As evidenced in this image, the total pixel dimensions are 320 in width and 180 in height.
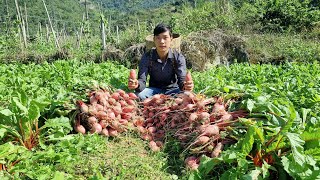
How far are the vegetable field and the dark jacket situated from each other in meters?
0.65

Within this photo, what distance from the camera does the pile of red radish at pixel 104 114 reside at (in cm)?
369

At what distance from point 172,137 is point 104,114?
779 mm

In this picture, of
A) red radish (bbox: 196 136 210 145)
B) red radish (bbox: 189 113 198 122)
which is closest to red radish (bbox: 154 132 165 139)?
red radish (bbox: 189 113 198 122)

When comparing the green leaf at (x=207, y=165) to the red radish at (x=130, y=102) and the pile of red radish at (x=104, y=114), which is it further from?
the red radish at (x=130, y=102)

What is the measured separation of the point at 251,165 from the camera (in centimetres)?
269

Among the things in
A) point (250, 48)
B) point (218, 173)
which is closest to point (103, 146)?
point (218, 173)

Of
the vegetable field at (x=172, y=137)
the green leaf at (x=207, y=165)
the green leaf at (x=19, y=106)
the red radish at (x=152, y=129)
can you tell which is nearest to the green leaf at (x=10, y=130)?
the vegetable field at (x=172, y=137)

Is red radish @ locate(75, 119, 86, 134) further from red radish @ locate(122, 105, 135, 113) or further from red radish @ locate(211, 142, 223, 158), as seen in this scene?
red radish @ locate(211, 142, 223, 158)

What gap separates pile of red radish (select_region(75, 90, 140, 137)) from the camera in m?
3.69

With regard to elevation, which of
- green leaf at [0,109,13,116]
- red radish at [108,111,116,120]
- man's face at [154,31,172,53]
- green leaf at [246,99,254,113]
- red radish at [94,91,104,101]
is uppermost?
man's face at [154,31,172,53]

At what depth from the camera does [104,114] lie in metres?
3.77

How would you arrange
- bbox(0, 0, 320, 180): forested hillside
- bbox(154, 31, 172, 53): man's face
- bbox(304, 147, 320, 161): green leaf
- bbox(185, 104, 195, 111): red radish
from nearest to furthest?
1. bbox(304, 147, 320, 161): green leaf
2. bbox(0, 0, 320, 180): forested hillside
3. bbox(185, 104, 195, 111): red radish
4. bbox(154, 31, 172, 53): man's face

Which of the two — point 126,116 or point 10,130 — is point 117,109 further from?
point 10,130

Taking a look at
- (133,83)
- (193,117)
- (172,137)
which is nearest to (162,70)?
(133,83)
